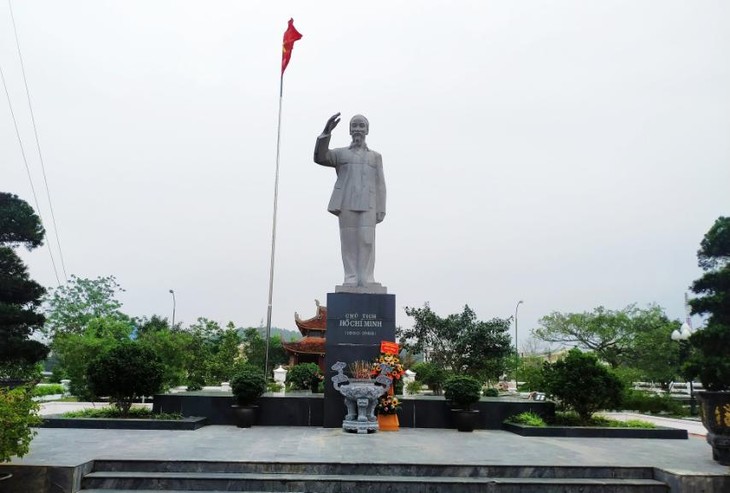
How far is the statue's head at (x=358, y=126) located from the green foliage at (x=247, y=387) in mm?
5206

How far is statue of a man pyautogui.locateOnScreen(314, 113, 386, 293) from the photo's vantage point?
11.5 metres

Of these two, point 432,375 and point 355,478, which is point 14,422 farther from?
point 432,375

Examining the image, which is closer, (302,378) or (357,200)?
(357,200)

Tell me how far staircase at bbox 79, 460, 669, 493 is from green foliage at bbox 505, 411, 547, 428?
353 centimetres

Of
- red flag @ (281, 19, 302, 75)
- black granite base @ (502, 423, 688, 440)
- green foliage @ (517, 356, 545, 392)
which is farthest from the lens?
red flag @ (281, 19, 302, 75)

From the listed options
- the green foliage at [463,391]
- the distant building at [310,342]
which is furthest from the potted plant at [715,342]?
the distant building at [310,342]

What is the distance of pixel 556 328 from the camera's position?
34781mm

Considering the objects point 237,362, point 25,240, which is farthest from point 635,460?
point 237,362

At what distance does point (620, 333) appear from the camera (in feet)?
107

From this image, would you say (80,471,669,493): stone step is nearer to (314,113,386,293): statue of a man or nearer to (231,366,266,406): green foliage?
(231,366,266,406): green foliage

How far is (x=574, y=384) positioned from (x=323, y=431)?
4650 millimetres

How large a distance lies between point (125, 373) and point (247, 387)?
2.20 metres

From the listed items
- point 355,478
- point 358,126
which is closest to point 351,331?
point 358,126

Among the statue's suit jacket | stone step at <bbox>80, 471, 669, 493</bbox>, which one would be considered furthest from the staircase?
the statue's suit jacket
